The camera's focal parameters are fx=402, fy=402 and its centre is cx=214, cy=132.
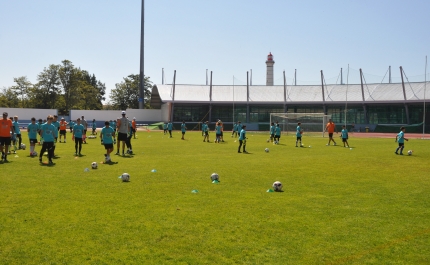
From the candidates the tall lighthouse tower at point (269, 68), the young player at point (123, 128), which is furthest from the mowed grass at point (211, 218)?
the tall lighthouse tower at point (269, 68)

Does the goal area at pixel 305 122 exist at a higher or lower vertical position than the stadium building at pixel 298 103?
lower

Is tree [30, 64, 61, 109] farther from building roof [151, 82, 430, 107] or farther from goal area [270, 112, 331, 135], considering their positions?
goal area [270, 112, 331, 135]

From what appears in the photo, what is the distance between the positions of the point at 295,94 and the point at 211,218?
62986mm

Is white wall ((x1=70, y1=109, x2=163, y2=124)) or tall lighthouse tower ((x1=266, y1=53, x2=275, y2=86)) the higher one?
tall lighthouse tower ((x1=266, y1=53, x2=275, y2=86))

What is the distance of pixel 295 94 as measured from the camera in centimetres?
6869

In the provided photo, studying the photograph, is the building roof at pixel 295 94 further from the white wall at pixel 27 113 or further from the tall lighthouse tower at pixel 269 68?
the white wall at pixel 27 113

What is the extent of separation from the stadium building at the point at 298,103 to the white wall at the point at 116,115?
1.79 metres

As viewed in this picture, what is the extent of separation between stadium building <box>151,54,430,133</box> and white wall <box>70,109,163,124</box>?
1789 millimetres

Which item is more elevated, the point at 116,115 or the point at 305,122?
the point at 116,115

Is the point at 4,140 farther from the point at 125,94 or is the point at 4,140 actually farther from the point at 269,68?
the point at 125,94

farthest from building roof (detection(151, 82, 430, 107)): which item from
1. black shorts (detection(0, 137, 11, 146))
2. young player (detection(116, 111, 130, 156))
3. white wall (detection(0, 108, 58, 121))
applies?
black shorts (detection(0, 137, 11, 146))

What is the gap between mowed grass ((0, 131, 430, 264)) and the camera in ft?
19.3

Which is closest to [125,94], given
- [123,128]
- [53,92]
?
[53,92]

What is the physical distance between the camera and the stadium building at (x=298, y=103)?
202 feet
